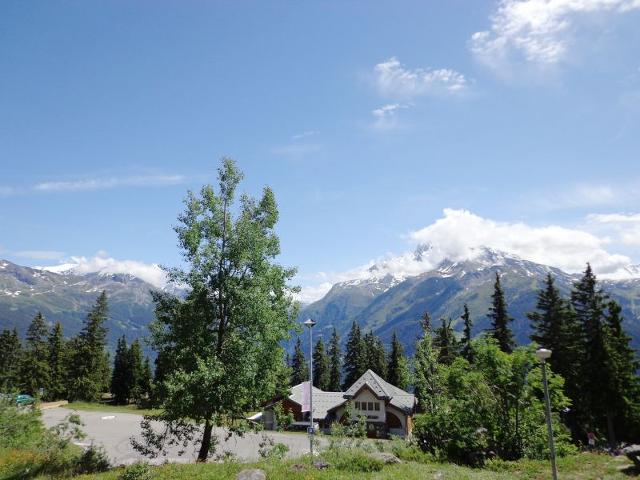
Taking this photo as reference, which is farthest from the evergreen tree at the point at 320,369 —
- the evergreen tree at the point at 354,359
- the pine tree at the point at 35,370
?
the pine tree at the point at 35,370

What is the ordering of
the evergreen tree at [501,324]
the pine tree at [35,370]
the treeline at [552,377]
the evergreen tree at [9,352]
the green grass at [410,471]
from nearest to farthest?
the green grass at [410,471] → the treeline at [552,377] → the evergreen tree at [501,324] → the pine tree at [35,370] → the evergreen tree at [9,352]

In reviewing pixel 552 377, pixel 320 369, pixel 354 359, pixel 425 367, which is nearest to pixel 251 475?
pixel 425 367

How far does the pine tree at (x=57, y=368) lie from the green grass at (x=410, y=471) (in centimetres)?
8191

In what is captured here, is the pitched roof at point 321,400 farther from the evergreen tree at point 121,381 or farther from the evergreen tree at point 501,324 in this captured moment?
the evergreen tree at point 121,381

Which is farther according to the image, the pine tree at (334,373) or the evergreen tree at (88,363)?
the pine tree at (334,373)

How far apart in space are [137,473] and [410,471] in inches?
384

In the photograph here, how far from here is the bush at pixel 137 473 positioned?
15172 mm

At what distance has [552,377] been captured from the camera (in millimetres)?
31844

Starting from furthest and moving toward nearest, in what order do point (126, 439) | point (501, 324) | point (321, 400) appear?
1. point (321, 400)
2. point (501, 324)
3. point (126, 439)

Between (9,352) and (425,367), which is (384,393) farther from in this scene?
(9,352)

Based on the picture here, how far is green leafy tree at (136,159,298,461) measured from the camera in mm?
17359

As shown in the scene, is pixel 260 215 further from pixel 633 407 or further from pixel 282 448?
pixel 633 407

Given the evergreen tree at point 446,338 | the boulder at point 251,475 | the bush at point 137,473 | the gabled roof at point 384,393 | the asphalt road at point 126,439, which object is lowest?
the asphalt road at point 126,439

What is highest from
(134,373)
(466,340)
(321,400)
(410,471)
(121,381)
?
(466,340)
